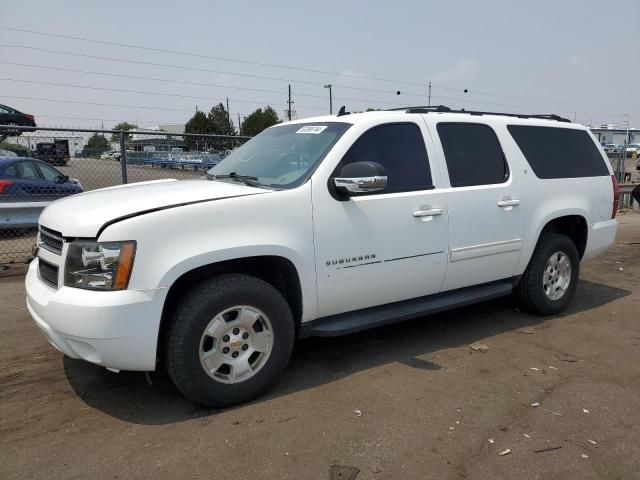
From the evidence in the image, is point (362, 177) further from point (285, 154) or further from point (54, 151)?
point (54, 151)

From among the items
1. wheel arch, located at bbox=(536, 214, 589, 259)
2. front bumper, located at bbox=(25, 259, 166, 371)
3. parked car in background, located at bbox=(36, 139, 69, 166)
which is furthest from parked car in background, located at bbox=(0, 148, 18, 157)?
wheel arch, located at bbox=(536, 214, 589, 259)

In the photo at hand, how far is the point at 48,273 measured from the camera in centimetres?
329

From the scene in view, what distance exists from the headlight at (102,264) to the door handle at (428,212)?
2.04 metres

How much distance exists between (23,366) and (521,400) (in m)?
3.57

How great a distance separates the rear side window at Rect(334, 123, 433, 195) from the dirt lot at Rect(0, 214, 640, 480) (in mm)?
1373

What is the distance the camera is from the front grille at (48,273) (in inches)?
125

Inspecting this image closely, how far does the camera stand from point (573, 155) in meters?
5.27

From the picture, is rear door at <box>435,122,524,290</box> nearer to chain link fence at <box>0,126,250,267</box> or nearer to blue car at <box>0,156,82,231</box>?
chain link fence at <box>0,126,250,267</box>

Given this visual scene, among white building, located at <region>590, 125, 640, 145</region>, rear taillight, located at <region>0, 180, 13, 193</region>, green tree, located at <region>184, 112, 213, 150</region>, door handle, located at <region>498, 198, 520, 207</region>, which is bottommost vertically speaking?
door handle, located at <region>498, 198, 520, 207</region>

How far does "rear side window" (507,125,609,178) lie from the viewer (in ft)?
16.0

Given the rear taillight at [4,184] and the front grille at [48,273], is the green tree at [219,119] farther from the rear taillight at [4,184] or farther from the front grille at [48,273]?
the front grille at [48,273]

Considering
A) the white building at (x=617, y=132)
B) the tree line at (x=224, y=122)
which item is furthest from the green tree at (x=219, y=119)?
the white building at (x=617, y=132)

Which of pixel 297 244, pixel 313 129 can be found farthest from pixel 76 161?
pixel 297 244

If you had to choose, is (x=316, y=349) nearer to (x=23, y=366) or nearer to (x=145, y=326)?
(x=145, y=326)
